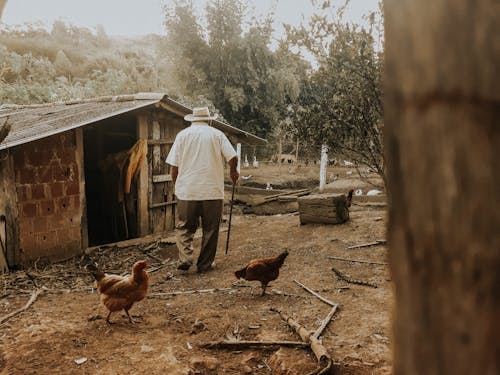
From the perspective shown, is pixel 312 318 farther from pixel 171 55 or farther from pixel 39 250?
pixel 171 55

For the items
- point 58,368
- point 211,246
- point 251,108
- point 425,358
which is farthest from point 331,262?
point 251,108

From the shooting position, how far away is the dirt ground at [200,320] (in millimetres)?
3521

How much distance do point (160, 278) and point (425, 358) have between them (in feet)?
19.7

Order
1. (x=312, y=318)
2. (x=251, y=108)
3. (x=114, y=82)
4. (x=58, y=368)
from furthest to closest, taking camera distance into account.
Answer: (x=114, y=82)
(x=251, y=108)
(x=312, y=318)
(x=58, y=368)

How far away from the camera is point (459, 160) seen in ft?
2.13

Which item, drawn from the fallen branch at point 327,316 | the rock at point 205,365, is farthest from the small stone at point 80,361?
the fallen branch at point 327,316

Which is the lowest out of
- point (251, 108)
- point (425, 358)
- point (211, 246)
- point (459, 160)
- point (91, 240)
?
point (91, 240)

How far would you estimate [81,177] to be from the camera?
808 cm

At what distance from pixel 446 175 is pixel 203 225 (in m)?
5.76

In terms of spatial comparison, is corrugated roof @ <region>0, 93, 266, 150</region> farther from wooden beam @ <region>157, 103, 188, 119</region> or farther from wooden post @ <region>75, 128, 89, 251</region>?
wooden post @ <region>75, 128, 89, 251</region>

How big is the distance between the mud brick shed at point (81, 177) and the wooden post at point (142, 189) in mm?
20

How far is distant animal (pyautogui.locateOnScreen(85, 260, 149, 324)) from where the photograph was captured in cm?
434

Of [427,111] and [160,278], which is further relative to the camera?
[160,278]

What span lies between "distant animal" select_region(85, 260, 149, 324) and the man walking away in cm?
189
